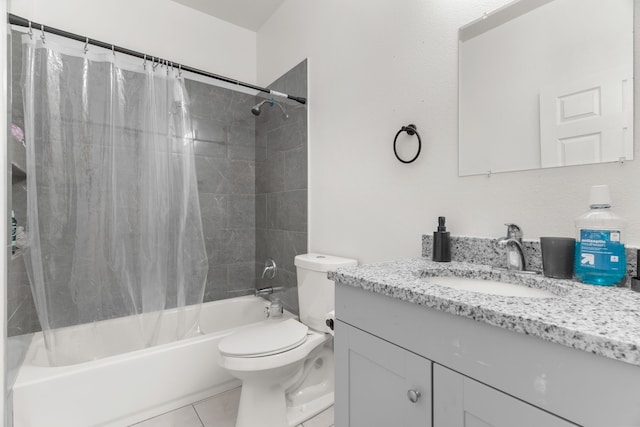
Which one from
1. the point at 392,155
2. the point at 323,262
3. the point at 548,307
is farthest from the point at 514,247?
the point at 323,262

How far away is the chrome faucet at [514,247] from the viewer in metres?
0.90

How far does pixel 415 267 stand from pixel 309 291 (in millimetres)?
802

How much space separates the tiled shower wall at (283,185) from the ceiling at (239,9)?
1.79 feet

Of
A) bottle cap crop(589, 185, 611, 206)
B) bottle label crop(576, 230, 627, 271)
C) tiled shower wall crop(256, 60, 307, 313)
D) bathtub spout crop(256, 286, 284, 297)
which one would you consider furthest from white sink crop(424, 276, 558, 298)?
bathtub spout crop(256, 286, 284, 297)

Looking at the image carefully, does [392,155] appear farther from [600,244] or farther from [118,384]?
[118,384]

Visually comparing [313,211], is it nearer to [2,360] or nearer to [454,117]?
[454,117]

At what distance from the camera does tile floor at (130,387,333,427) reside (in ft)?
4.90

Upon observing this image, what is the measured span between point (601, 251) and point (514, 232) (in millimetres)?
237

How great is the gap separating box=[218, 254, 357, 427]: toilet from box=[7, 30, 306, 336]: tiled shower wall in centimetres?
49

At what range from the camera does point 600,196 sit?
0.76 metres

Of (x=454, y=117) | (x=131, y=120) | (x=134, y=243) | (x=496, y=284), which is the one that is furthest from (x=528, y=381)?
(x=131, y=120)

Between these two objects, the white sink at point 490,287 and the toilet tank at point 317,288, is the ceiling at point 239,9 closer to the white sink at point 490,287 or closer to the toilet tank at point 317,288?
the toilet tank at point 317,288

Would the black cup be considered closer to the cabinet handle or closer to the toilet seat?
the cabinet handle

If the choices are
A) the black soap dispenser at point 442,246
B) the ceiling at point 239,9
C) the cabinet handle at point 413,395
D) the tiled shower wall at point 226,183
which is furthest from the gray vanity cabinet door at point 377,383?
the ceiling at point 239,9
